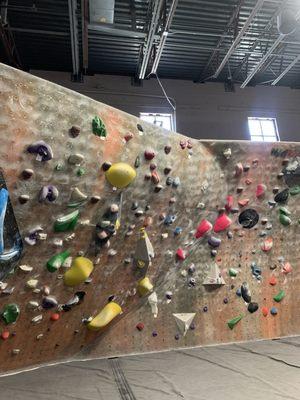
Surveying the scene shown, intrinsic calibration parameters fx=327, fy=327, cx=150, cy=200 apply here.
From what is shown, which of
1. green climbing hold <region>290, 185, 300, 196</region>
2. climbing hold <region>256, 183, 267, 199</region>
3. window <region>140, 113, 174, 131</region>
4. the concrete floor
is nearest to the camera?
the concrete floor

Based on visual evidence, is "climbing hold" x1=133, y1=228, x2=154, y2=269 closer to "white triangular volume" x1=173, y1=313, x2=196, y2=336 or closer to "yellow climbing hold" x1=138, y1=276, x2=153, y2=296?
"yellow climbing hold" x1=138, y1=276, x2=153, y2=296

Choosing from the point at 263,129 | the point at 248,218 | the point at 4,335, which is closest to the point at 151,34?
the point at 248,218

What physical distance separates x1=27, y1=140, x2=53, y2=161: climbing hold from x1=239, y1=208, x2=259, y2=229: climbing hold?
1660mm

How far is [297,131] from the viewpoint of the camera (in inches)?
267

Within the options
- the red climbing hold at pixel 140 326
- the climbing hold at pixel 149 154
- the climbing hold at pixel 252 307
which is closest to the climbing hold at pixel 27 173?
the climbing hold at pixel 149 154

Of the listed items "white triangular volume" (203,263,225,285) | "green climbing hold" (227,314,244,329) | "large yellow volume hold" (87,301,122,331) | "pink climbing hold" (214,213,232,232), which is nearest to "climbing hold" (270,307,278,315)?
"green climbing hold" (227,314,244,329)

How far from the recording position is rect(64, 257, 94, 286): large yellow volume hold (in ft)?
6.63

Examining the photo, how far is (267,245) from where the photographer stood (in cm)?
282

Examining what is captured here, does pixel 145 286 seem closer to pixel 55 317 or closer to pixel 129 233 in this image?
pixel 129 233

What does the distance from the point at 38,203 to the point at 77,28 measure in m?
3.62

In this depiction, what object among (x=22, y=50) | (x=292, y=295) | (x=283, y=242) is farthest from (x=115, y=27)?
(x=292, y=295)

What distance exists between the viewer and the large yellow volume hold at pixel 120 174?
1.91 m

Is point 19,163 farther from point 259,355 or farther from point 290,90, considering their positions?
point 290,90

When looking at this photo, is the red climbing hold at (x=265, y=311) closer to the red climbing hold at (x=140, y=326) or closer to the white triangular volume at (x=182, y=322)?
the white triangular volume at (x=182, y=322)
